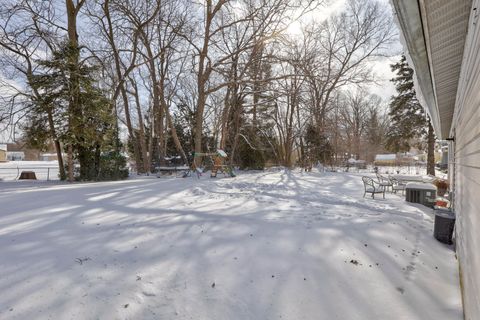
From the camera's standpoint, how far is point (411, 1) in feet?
5.74

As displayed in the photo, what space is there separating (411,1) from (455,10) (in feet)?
2.30

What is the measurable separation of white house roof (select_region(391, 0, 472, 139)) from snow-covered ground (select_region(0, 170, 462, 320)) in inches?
98.7

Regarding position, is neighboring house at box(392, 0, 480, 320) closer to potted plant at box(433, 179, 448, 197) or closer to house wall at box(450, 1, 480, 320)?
house wall at box(450, 1, 480, 320)

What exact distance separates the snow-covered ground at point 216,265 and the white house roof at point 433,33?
8.23ft

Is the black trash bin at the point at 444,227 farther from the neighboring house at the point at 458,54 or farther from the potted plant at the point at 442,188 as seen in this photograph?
the potted plant at the point at 442,188

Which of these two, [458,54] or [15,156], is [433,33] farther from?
[15,156]

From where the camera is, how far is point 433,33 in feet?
7.82

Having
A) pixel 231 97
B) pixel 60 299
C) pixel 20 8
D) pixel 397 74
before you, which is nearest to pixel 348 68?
pixel 397 74

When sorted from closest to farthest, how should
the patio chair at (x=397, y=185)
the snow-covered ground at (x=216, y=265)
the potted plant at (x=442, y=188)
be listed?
1. the snow-covered ground at (x=216, y=265)
2. the patio chair at (x=397, y=185)
3. the potted plant at (x=442, y=188)

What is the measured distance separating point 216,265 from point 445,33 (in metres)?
3.37

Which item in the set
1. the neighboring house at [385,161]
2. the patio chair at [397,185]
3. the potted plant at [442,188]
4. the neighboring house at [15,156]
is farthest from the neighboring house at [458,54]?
the neighboring house at [15,156]

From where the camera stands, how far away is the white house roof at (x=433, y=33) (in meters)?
1.95

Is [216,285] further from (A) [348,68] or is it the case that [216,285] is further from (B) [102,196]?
(A) [348,68]

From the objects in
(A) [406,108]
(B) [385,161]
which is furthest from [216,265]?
(B) [385,161]
